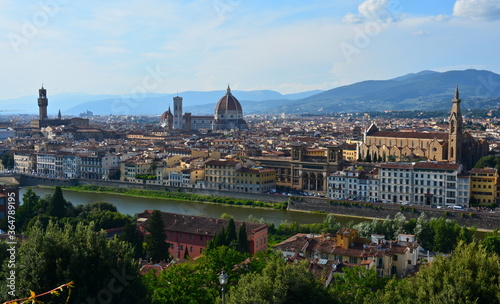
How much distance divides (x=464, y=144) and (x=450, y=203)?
7651 mm

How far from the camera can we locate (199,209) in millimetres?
24000

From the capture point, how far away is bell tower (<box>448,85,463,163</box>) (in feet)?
88.1

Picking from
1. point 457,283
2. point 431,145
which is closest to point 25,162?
point 431,145

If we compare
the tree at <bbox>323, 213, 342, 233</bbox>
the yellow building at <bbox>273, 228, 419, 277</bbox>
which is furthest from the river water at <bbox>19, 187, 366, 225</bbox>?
the yellow building at <bbox>273, 228, 419, 277</bbox>

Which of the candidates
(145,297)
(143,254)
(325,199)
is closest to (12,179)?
(325,199)

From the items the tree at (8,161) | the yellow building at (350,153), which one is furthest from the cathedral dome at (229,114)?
the yellow building at (350,153)

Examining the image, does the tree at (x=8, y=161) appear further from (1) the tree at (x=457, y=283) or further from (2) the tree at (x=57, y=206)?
(1) the tree at (x=457, y=283)

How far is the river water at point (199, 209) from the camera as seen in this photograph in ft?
72.1

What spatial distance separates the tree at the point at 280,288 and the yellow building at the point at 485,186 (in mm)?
16561

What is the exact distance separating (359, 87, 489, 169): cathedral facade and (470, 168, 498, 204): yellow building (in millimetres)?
4748

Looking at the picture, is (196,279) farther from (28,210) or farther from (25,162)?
(25,162)

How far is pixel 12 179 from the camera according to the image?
33375mm

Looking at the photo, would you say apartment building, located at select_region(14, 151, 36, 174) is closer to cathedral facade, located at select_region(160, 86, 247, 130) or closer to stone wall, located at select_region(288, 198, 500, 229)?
stone wall, located at select_region(288, 198, 500, 229)

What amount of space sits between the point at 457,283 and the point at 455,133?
2147 cm
